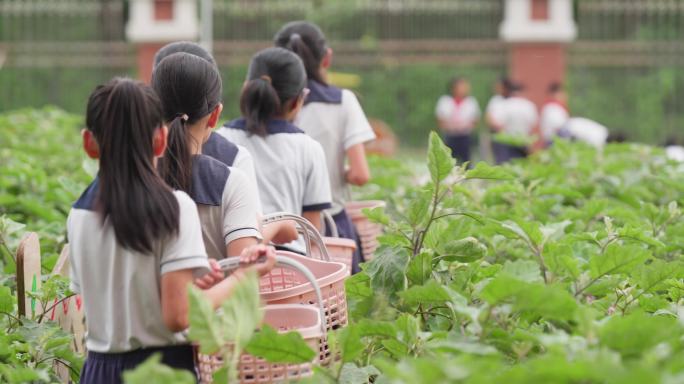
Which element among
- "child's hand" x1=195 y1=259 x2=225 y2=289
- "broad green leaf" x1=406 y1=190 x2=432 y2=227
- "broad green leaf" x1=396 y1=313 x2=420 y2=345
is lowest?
"broad green leaf" x1=396 y1=313 x2=420 y2=345

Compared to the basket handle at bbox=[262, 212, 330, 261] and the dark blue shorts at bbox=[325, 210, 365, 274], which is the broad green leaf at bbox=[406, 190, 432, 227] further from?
the dark blue shorts at bbox=[325, 210, 365, 274]

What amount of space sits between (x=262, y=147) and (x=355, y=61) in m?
15.8

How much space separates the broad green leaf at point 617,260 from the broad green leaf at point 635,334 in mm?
520

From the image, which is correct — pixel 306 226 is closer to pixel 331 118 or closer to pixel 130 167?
pixel 130 167

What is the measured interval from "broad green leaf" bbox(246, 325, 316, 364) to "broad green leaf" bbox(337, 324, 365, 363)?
69mm

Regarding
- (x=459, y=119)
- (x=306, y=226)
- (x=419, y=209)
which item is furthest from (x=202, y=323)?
(x=459, y=119)

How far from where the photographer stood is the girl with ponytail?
9.30 ft

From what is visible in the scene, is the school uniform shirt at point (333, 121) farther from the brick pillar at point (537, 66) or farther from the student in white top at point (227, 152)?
the brick pillar at point (537, 66)

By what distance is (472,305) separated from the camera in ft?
8.80

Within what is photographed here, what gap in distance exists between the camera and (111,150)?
7.82 ft

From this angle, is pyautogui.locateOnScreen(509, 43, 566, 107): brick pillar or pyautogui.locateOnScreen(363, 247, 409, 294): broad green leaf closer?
pyautogui.locateOnScreen(363, 247, 409, 294): broad green leaf

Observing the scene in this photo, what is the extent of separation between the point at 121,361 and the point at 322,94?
95.8 inches

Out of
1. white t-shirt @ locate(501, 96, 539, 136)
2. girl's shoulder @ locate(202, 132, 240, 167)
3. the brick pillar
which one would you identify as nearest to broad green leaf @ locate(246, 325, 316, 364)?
girl's shoulder @ locate(202, 132, 240, 167)

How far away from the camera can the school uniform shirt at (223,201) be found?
2832mm
